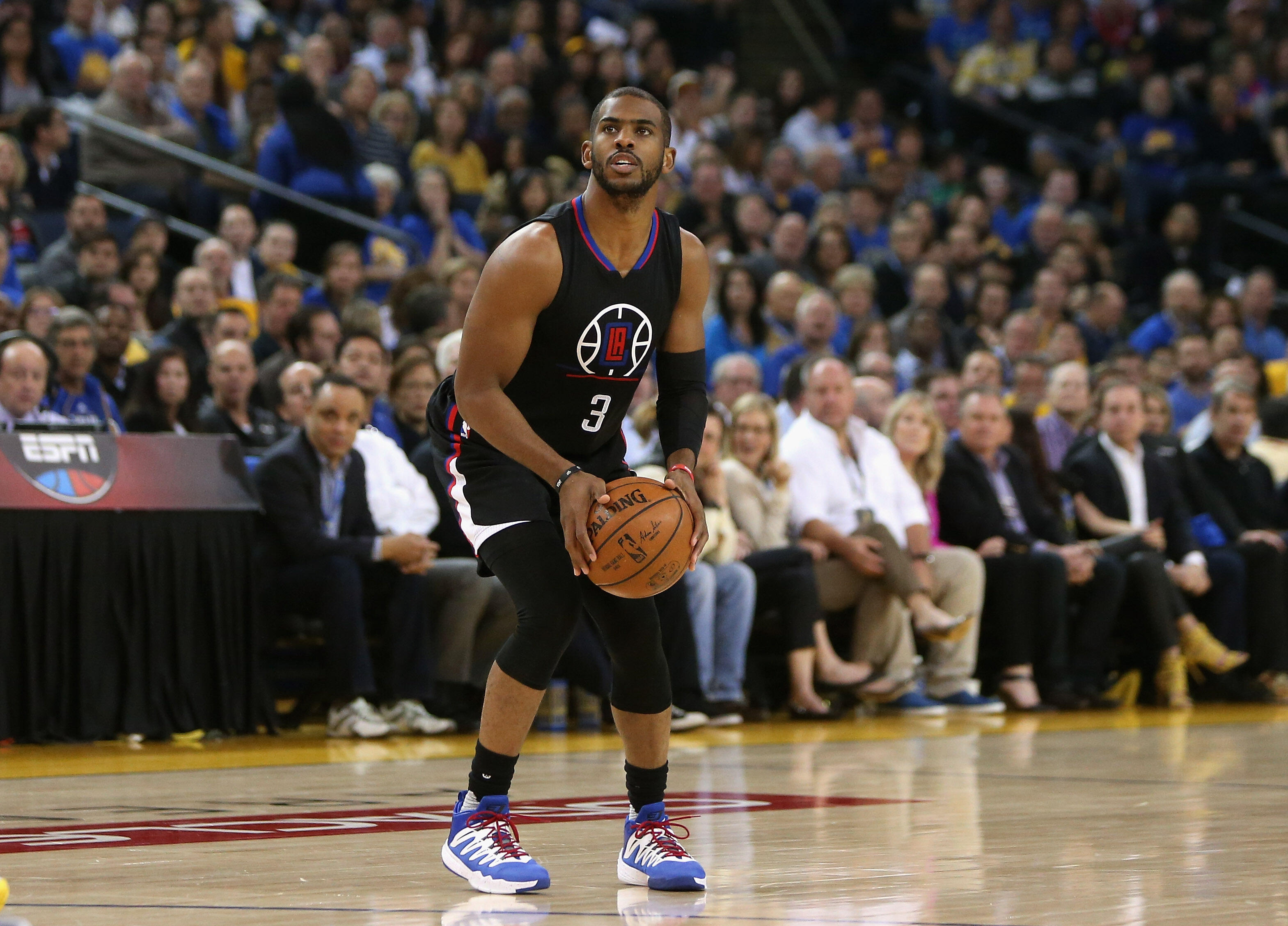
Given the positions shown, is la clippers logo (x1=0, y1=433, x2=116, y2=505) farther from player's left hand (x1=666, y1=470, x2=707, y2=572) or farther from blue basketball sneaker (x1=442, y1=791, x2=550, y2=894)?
player's left hand (x1=666, y1=470, x2=707, y2=572)

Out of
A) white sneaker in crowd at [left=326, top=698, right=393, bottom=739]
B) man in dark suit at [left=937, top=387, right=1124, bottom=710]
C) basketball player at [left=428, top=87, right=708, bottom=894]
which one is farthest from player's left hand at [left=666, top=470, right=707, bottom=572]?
man in dark suit at [left=937, top=387, right=1124, bottom=710]

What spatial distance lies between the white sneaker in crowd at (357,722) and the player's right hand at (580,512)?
3.92 metres

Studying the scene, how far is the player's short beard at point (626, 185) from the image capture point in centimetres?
382

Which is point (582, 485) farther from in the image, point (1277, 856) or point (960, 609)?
point (960, 609)

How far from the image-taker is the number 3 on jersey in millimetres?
3984

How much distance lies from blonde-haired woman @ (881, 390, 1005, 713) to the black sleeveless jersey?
5.24 metres

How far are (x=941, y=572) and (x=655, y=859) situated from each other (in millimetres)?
5521

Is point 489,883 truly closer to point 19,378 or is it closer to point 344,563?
point 344,563

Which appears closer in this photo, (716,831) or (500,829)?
(500,829)

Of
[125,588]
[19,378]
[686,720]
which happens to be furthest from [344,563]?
[686,720]

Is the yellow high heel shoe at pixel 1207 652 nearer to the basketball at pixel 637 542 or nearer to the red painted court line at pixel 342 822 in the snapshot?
the red painted court line at pixel 342 822

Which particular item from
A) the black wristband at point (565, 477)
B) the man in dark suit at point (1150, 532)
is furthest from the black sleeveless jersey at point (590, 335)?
the man in dark suit at point (1150, 532)

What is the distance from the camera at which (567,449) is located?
13.2 ft

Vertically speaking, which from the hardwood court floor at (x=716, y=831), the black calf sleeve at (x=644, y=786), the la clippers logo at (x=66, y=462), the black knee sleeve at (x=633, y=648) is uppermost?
the la clippers logo at (x=66, y=462)
